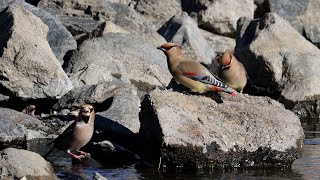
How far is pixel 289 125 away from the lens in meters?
9.15

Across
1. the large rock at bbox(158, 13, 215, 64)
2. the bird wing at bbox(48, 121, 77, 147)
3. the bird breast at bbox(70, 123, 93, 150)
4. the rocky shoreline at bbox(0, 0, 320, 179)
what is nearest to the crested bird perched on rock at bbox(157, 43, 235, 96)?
the rocky shoreline at bbox(0, 0, 320, 179)

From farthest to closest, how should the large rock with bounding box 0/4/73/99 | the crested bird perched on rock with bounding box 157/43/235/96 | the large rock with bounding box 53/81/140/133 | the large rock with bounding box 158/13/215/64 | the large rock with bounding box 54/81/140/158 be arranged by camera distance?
the large rock with bounding box 158/13/215/64 → the large rock with bounding box 0/4/73/99 → the large rock with bounding box 53/81/140/133 → the large rock with bounding box 54/81/140/158 → the crested bird perched on rock with bounding box 157/43/235/96

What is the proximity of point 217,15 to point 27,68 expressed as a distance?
6.49 metres

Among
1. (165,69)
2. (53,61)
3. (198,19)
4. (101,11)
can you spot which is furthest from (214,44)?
(53,61)

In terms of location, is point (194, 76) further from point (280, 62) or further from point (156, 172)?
point (280, 62)

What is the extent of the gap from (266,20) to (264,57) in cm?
73

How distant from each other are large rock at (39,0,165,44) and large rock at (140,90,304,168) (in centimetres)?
525

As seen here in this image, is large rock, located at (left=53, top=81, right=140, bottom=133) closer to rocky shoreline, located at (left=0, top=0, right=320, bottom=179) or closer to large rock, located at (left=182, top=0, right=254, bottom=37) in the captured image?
rocky shoreline, located at (left=0, top=0, right=320, bottom=179)

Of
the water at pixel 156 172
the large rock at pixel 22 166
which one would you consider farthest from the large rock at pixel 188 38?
the large rock at pixel 22 166

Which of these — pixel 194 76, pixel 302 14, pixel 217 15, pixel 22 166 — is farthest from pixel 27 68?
pixel 302 14

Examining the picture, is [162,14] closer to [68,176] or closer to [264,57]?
[264,57]

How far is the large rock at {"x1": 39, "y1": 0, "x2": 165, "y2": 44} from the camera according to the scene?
14625 mm

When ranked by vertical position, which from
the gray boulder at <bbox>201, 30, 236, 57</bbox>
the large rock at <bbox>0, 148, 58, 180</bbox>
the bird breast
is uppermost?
the large rock at <bbox>0, 148, 58, 180</bbox>

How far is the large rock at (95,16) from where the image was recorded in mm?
14625
